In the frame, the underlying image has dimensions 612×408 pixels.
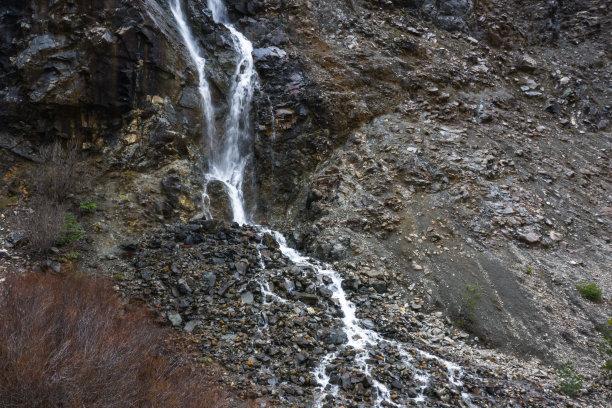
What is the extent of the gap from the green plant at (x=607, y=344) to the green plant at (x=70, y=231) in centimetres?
1567

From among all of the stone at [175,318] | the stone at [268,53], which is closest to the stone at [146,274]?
the stone at [175,318]

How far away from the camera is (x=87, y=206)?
12.3 meters

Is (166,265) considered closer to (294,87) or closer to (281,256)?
(281,256)

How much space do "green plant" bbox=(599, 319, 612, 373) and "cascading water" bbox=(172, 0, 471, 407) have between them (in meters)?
4.44

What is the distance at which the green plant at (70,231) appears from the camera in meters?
10.9

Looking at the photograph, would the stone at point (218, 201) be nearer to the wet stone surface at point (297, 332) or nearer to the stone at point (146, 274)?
the wet stone surface at point (297, 332)

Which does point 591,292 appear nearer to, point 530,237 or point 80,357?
point 530,237

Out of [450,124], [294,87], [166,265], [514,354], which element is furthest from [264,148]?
[514,354]

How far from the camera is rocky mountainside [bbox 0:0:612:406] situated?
9859mm

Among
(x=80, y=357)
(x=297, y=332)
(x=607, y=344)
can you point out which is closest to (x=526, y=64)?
(x=607, y=344)

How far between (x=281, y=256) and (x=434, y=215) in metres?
6.47

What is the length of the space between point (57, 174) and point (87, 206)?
156 centimetres

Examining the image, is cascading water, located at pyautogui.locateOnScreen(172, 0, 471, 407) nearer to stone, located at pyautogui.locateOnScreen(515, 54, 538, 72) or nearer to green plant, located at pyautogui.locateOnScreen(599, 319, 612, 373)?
green plant, located at pyautogui.locateOnScreen(599, 319, 612, 373)

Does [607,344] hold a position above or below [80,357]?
below
